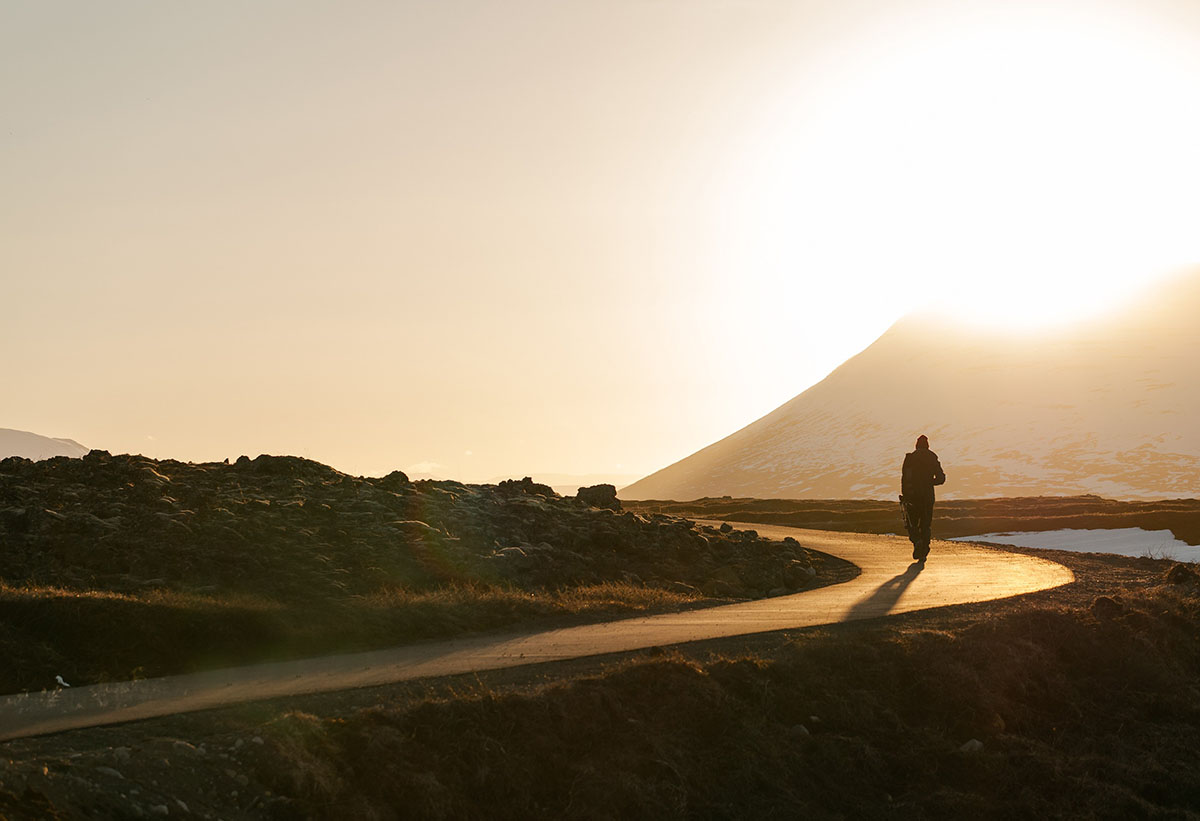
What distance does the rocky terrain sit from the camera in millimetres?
14430

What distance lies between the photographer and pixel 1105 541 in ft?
144

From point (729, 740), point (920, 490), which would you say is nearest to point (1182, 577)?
point (920, 490)

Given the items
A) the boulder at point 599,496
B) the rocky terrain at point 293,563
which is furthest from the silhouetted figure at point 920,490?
the boulder at point 599,496

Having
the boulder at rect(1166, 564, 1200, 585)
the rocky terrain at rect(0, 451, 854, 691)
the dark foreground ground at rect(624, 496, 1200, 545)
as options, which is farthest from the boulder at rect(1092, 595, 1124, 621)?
the dark foreground ground at rect(624, 496, 1200, 545)

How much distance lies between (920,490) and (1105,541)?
2282 centimetres

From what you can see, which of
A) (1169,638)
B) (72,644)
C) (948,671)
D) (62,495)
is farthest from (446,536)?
(1169,638)

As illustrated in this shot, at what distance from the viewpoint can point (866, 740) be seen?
42.9 ft

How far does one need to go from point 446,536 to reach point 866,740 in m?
13.0

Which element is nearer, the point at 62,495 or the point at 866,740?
the point at 866,740

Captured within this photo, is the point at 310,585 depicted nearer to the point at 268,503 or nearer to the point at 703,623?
the point at 268,503

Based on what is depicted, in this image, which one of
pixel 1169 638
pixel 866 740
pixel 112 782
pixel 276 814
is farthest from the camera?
pixel 1169 638

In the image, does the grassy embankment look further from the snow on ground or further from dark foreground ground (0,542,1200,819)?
the snow on ground

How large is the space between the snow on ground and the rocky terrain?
17.5m

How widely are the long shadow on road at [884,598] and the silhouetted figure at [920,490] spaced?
1.22m
